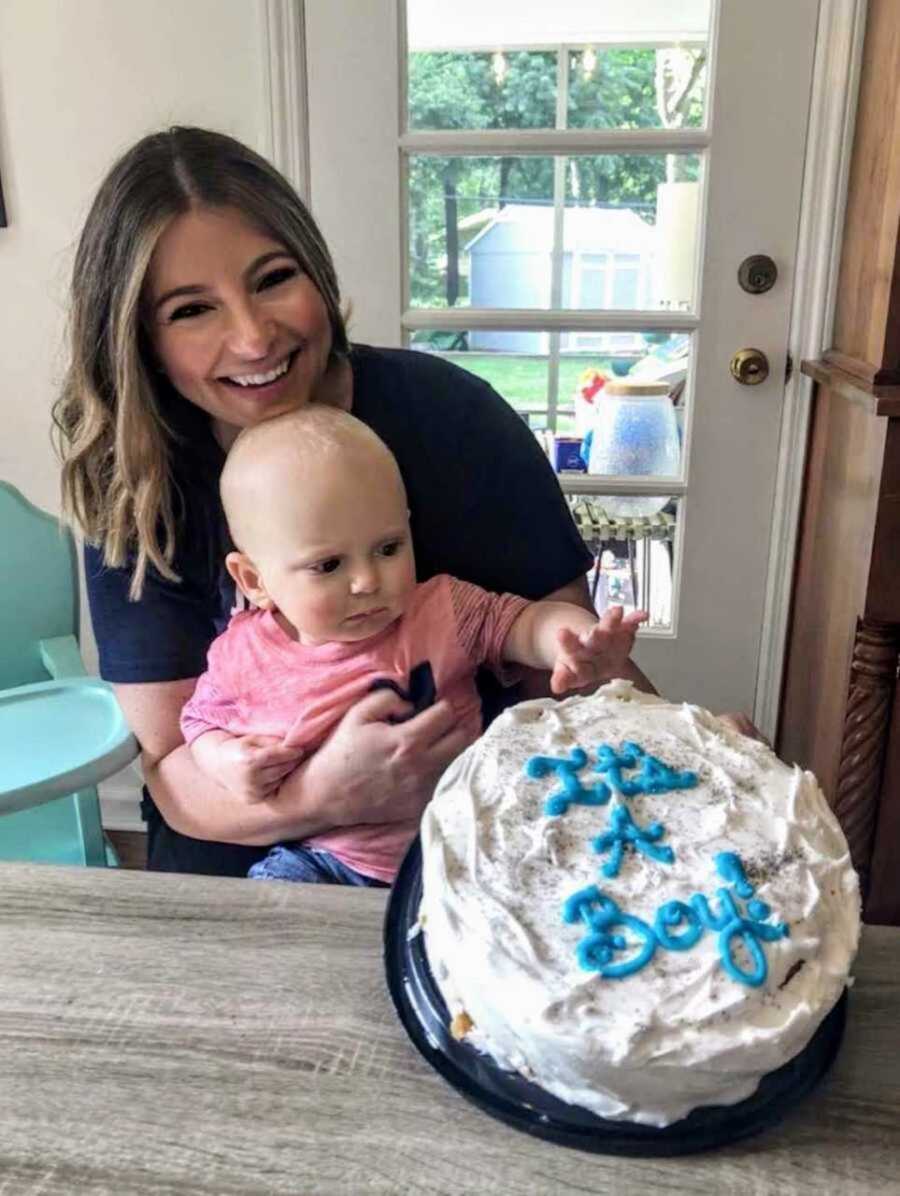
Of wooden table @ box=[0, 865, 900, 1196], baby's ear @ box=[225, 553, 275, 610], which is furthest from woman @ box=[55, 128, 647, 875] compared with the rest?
wooden table @ box=[0, 865, 900, 1196]

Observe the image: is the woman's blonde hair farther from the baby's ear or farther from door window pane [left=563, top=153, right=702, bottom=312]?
door window pane [left=563, top=153, right=702, bottom=312]

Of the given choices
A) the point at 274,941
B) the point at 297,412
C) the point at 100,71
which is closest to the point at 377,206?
the point at 100,71

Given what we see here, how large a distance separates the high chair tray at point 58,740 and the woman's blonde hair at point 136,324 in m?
0.27

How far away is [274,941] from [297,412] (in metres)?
0.49

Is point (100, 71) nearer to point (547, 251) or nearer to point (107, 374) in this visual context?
point (547, 251)

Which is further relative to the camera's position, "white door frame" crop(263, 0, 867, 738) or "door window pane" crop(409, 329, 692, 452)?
"door window pane" crop(409, 329, 692, 452)

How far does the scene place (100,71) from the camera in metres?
1.97

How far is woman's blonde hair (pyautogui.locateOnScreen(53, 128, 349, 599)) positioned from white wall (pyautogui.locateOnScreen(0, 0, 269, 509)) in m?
0.89

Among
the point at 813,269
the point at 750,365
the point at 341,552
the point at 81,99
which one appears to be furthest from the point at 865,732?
the point at 81,99

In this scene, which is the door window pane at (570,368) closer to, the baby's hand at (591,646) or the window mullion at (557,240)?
the window mullion at (557,240)

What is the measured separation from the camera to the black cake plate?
1.83 feet

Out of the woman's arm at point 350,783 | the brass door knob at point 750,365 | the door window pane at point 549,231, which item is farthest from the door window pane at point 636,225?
the woman's arm at point 350,783

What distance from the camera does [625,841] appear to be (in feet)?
2.03

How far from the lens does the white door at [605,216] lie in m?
1.90
